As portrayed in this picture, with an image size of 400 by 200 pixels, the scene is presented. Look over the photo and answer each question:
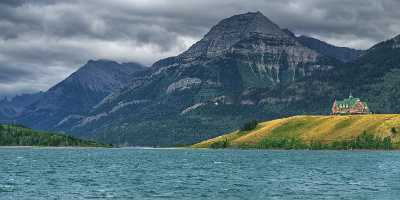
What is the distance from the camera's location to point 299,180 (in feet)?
492

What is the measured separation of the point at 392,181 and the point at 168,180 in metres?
52.8

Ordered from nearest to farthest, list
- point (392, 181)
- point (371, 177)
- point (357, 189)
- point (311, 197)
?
1. point (311, 197)
2. point (357, 189)
3. point (392, 181)
4. point (371, 177)

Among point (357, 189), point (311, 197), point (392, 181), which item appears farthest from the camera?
point (392, 181)

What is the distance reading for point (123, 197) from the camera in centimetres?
11231

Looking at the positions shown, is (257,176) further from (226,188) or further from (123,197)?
Answer: (123,197)

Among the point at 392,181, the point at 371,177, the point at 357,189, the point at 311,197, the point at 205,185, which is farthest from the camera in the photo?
the point at 371,177

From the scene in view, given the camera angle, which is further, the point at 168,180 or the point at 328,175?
the point at 328,175

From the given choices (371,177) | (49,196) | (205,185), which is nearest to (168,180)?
(205,185)

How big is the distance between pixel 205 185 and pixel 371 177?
4800cm

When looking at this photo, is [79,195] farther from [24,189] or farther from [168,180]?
[168,180]

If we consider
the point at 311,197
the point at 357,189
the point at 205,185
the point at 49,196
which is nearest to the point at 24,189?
the point at 49,196

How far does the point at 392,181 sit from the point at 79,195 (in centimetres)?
7405

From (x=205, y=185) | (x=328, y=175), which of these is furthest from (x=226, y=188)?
(x=328, y=175)

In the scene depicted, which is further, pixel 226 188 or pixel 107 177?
pixel 107 177
